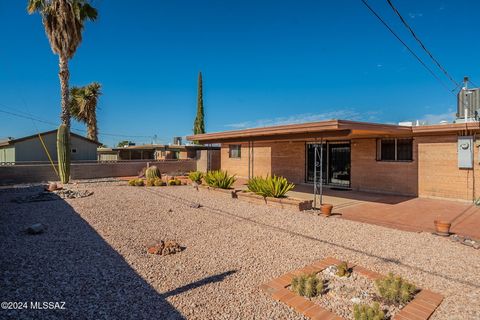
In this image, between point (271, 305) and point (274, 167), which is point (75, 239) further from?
point (274, 167)

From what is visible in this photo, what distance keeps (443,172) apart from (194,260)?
32.4ft

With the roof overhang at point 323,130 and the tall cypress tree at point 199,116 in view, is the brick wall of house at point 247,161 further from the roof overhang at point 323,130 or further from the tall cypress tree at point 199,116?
the tall cypress tree at point 199,116

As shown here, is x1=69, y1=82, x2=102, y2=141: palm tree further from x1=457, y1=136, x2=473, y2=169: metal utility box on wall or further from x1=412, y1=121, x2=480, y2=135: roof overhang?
x1=457, y1=136, x2=473, y2=169: metal utility box on wall

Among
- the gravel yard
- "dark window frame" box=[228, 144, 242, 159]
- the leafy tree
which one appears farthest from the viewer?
"dark window frame" box=[228, 144, 242, 159]

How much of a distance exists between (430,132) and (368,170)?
2886 mm

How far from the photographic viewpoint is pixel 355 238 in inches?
226

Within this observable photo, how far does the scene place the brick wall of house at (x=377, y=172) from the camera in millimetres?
10797

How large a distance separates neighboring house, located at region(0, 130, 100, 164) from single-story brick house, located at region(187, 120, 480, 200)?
39.9 feet

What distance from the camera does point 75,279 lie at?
3836 millimetres

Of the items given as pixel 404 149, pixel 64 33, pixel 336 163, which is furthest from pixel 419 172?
pixel 64 33

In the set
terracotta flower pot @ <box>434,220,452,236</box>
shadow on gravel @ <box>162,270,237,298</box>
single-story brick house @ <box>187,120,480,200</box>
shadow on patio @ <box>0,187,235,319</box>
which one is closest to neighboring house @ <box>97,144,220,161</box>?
single-story brick house @ <box>187,120,480,200</box>

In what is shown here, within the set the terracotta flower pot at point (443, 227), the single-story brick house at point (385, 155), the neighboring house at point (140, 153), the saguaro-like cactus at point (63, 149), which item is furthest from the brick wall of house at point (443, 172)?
the neighboring house at point (140, 153)

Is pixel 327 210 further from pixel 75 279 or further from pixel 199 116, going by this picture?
pixel 199 116

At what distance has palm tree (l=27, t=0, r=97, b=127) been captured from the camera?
14.2 metres
